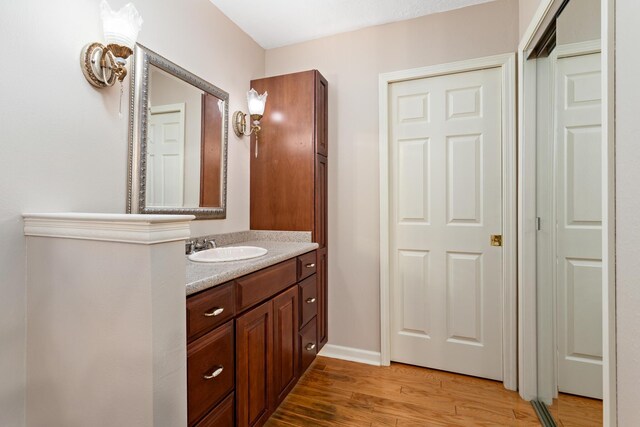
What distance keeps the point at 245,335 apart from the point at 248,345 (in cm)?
6

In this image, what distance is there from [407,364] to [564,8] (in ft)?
7.63

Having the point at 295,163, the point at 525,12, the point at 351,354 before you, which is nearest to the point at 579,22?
the point at 525,12

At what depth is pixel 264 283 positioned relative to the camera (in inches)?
58.5

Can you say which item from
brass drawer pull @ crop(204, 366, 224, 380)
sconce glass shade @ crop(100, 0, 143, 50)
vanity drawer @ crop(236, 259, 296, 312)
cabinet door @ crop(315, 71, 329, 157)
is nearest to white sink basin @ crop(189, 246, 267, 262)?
vanity drawer @ crop(236, 259, 296, 312)

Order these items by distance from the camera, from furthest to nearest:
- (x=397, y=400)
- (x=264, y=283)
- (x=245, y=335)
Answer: (x=397, y=400), (x=264, y=283), (x=245, y=335)

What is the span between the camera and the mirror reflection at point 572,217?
1.11m

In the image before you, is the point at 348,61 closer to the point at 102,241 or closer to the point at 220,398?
the point at 102,241

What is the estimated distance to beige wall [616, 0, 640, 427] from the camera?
0.77 metres

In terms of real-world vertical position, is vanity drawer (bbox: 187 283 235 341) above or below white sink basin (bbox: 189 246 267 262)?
below

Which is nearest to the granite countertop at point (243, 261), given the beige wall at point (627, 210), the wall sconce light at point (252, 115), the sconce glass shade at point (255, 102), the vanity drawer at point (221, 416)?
the vanity drawer at point (221, 416)

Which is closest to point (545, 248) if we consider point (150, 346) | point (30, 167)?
point (150, 346)

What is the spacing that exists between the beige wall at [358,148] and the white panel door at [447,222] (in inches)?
6.0

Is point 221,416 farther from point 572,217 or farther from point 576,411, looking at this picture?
point 572,217

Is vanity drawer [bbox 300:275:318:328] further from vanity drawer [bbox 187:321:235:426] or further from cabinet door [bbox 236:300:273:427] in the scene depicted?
vanity drawer [bbox 187:321:235:426]
